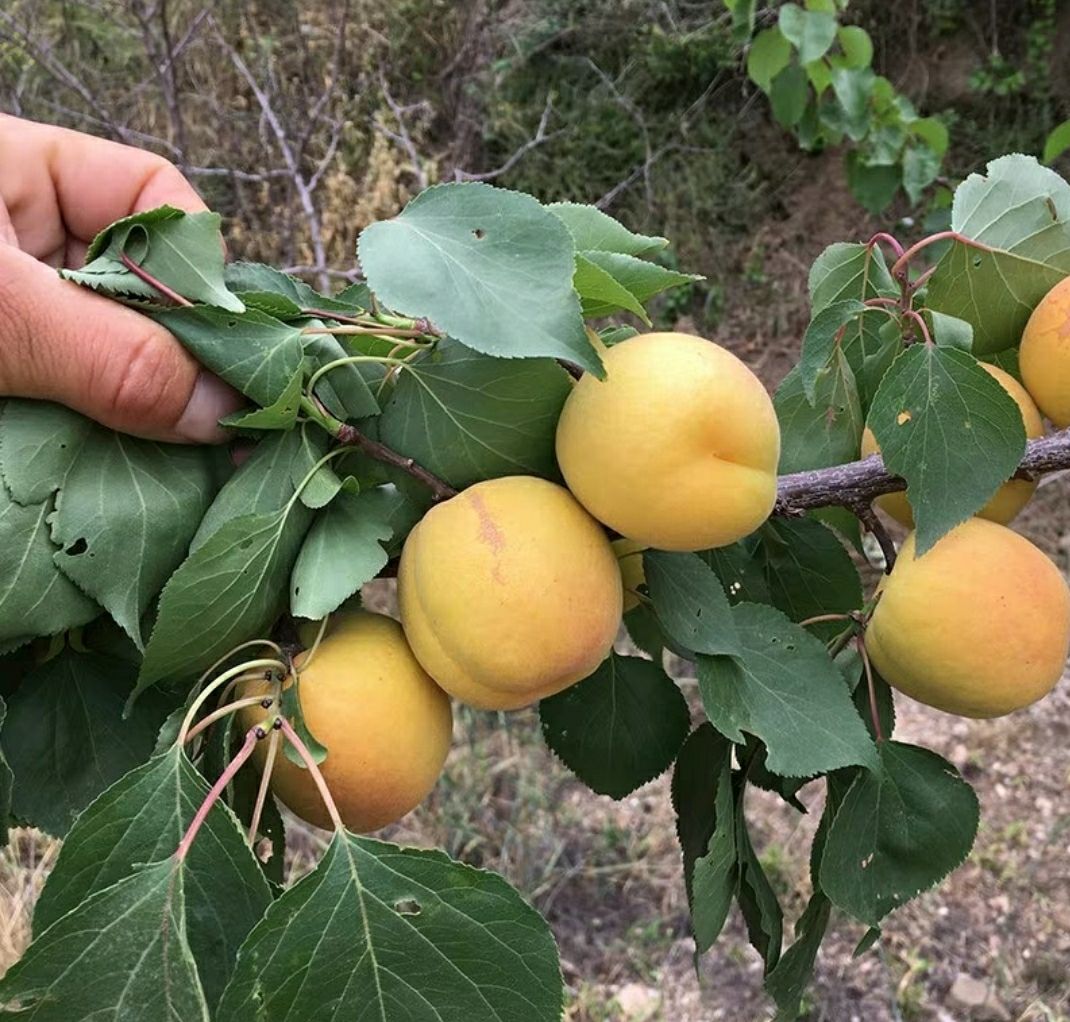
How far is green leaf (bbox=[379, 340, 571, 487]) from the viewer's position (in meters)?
0.52

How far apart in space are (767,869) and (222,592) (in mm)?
1579

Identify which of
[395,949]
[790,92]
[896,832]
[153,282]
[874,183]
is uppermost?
[153,282]

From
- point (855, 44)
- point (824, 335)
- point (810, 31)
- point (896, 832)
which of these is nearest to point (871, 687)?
point (896, 832)

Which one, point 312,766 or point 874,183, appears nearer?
point 312,766

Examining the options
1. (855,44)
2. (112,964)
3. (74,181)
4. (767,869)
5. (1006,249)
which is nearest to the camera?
(112,964)

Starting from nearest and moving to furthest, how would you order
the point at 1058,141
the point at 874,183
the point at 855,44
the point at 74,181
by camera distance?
the point at 74,181
the point at 1058,141
the point at 855,44
the point at 874,183

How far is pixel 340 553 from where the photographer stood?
1.72 feet

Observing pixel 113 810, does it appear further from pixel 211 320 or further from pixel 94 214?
pixel 94 214

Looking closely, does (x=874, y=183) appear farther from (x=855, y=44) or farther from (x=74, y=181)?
(x=74, y=181)

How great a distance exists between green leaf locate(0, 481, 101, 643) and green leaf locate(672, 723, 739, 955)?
37cm

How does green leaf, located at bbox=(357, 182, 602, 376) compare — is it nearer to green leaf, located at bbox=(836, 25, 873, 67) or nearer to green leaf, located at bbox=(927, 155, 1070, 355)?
green leaf, located at bbox=(927, 155, 1070, 355)

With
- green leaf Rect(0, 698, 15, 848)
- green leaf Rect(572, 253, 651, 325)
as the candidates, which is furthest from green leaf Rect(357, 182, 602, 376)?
green leaf Rect(0, 698, 15, 848)

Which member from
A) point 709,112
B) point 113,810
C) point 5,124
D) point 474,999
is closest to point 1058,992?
point 474,999

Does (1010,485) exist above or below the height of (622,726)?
above
